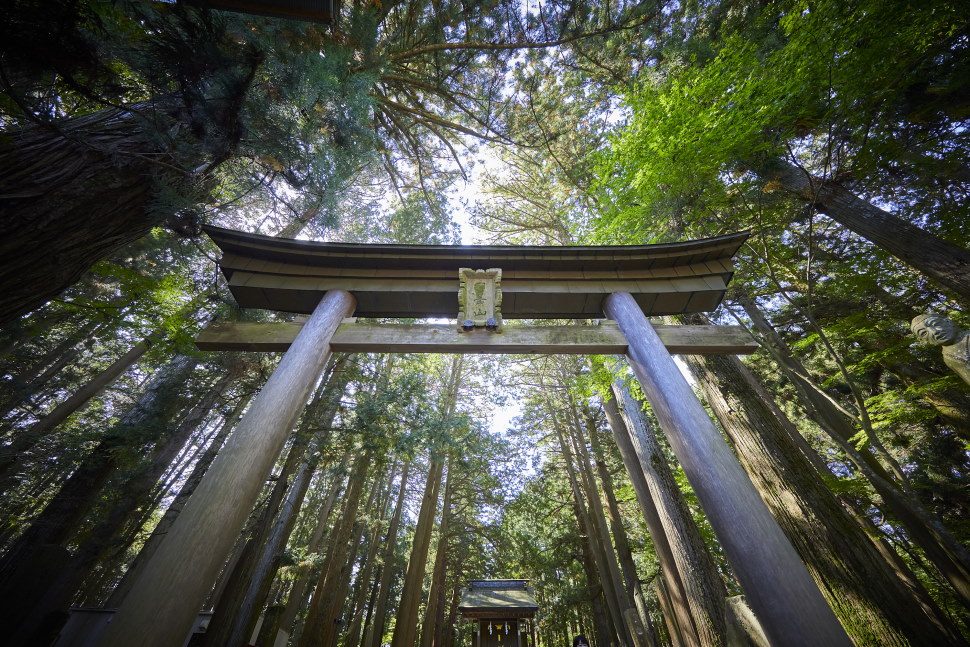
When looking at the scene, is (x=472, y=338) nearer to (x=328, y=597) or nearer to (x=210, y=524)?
(x=210, y=524)

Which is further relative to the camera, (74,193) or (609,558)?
(609,558)

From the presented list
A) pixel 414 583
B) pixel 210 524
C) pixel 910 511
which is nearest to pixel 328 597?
pixel 414 583

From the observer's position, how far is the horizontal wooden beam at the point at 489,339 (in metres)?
3.48

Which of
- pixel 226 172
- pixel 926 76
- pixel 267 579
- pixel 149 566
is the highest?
pixel 926 76

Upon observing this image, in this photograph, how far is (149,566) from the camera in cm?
198

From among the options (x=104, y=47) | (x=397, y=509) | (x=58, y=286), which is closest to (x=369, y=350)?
(x=58, y=286)

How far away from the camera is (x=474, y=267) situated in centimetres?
404

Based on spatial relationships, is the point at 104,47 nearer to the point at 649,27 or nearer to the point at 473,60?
the point at 473,60

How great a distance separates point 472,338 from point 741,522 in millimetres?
2574

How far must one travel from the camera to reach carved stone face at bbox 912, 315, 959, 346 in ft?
9.47

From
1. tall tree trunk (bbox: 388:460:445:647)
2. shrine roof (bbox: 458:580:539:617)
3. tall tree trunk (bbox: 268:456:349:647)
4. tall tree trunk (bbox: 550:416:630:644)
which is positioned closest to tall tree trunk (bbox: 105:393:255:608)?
tall tree trunk (bbox: 268:456:349:647)

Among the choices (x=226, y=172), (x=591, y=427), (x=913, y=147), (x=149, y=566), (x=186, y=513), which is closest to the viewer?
(x=149, y=566)

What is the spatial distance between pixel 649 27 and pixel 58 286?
965 centimetres

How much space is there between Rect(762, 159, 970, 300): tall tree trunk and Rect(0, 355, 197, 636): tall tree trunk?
403 inches
